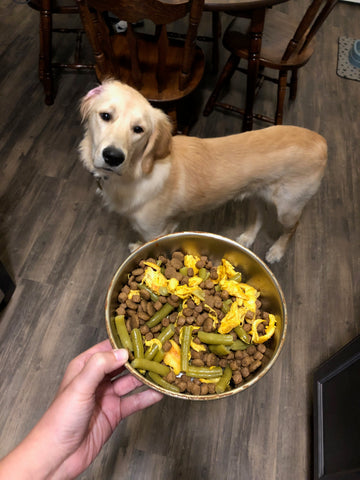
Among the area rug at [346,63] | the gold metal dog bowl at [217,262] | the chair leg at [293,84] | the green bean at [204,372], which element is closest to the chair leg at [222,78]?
the chair leg at [293,84]

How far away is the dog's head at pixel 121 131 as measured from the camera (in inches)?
46.2

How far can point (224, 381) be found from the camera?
984 millimetres

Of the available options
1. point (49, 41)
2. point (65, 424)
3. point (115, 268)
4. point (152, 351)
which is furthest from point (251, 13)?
point (65, 424)

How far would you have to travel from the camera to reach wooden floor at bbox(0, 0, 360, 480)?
1448mm

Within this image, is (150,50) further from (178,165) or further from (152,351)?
(152,351)

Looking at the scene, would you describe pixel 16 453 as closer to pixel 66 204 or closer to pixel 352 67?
pixel 66 204

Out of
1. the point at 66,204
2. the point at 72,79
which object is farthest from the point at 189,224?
the point at 72,79

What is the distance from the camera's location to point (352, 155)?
2.49 metres

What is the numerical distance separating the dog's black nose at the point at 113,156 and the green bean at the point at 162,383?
0.71 metres

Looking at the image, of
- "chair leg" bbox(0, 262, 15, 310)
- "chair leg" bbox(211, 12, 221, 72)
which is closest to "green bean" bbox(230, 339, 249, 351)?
"chair leg" bbox(0, 262, 15, 310)

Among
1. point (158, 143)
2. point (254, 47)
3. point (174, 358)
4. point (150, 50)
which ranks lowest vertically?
point (174, 358)

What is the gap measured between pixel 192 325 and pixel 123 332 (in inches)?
9.1

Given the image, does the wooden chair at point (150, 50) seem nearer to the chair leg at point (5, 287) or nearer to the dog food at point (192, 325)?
the dog food at point (192, 325)

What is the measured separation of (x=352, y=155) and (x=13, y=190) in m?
2.40
